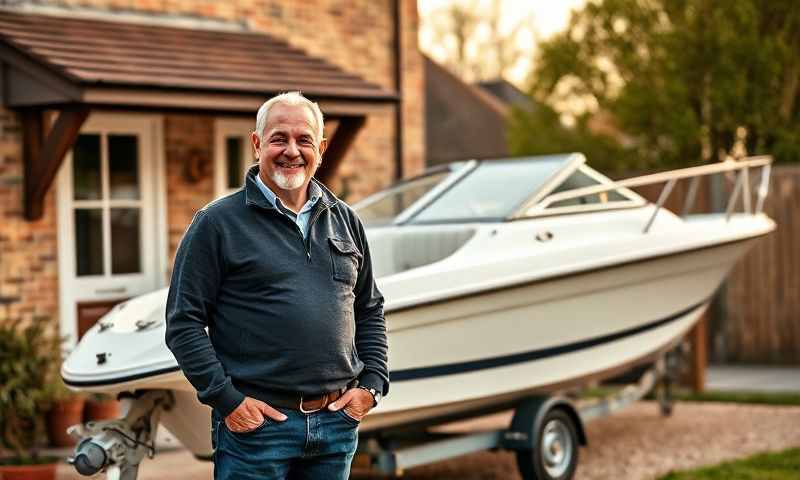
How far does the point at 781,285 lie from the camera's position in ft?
45.2

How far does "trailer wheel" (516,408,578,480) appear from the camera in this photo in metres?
7.99

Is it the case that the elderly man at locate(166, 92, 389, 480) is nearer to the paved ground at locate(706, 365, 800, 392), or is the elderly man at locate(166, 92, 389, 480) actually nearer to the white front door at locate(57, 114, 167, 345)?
the white front door at locate(57, 114, 167, 345)

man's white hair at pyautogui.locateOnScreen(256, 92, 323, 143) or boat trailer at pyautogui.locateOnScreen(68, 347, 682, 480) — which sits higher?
man's white hair at pyautogui.locateOnScreen(256, 92, 323, 143)

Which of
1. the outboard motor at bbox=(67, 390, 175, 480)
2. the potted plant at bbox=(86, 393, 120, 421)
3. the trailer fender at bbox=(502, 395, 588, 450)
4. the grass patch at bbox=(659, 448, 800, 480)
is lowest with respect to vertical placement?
the grass patch at bbox=(659, 448, 800, 480)

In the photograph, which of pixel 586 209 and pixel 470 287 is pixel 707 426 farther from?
pixel 470 287

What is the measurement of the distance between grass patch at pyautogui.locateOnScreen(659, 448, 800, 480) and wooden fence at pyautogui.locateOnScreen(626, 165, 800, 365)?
5256mm

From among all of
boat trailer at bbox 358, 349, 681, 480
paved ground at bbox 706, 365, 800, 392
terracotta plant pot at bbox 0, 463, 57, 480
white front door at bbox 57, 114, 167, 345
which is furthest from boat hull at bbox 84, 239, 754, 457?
white front door at bbox 57, 114, 167, 345

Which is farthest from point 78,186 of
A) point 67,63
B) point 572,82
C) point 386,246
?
point 572,82

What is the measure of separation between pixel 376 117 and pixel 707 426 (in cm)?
443

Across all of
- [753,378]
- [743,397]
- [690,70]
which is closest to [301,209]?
[743,397]

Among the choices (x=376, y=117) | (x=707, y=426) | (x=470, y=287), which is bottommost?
(x=707, y=426)

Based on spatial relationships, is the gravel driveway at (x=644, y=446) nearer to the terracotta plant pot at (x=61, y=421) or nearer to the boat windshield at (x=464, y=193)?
the terracotta plant pot at (x=61, y=421)

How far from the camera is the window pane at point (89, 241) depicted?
33.6ft

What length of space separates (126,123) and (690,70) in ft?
29.0
